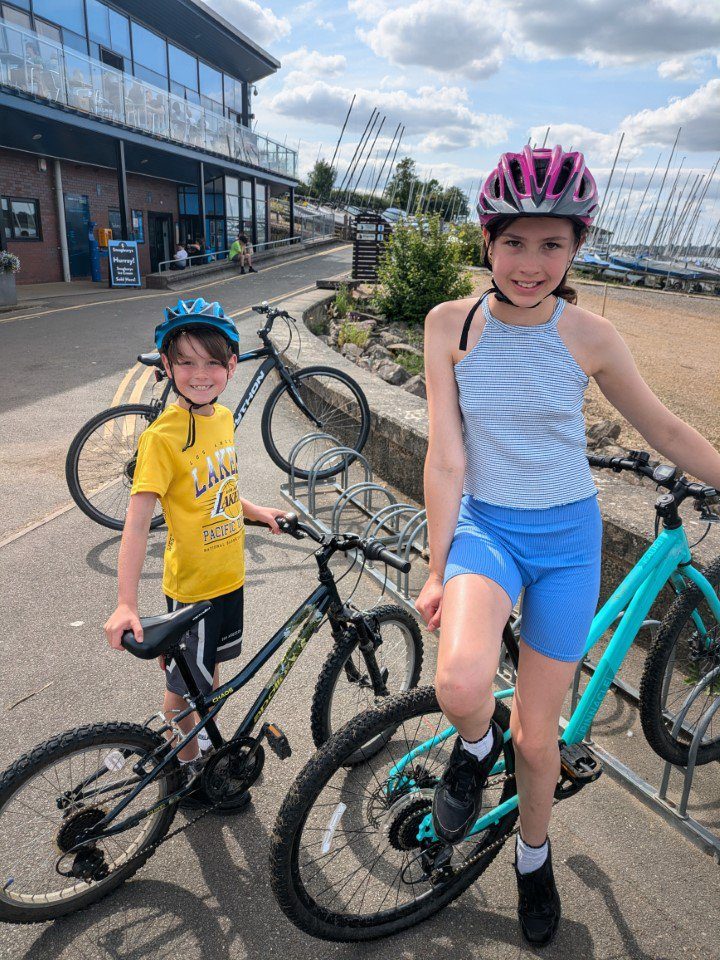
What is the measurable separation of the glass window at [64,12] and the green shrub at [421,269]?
17035 mm

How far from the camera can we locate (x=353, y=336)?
11867 millimetres

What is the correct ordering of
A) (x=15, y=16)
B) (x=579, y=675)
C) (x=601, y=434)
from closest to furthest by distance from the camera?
(x=579, y=675) → (x=601, y=434) → (x=15, y=16)

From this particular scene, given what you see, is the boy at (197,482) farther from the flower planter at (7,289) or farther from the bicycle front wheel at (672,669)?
the flower planter at (7,289)

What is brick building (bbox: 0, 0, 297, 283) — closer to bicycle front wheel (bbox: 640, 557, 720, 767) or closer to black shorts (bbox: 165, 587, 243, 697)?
black shorts (bbox: 165, 587, 243, 697)

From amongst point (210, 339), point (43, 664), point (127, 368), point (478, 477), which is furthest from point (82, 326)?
point (478, 477)

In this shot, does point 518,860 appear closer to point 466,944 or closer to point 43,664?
point 466,944

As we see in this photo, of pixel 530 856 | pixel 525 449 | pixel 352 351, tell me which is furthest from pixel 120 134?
pixel 530 856

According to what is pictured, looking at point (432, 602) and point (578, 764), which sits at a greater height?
point (432, 602)

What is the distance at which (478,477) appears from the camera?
2.02 m

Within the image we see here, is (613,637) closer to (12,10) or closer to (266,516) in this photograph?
(266,516)

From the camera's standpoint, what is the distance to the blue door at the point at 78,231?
74.9 feet

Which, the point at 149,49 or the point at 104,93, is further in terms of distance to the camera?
the point at 149,49

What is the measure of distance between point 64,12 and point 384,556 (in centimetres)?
2760

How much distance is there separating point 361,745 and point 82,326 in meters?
13.3
